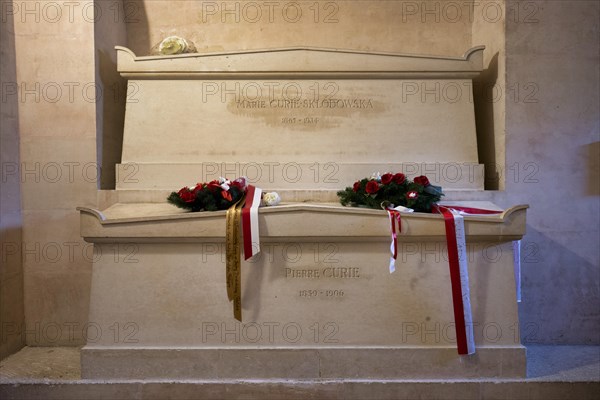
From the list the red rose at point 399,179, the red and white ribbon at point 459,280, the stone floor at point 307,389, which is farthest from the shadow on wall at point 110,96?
the red and white ribbon at point 459,280

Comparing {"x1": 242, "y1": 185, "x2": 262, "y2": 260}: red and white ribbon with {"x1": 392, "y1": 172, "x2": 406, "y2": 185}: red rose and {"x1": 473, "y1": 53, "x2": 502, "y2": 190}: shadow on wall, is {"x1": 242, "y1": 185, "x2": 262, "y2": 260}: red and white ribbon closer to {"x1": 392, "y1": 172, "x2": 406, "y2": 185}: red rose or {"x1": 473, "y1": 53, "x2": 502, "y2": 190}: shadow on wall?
{"x1": 392, "y1": 172, "x2": 406, "y2": 185}: red rose

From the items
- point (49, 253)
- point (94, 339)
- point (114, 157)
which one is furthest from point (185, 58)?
point (94, 339)

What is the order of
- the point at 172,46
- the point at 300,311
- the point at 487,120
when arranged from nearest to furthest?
1. the point at 300,311
2. the point at 172,46
3. the point at 487,120

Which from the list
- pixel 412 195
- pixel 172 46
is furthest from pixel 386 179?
pixel 172 46

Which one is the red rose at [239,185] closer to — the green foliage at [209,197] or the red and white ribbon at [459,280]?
the green foliage at [209,197]

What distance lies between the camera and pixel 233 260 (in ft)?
11.8

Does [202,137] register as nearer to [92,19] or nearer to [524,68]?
[92,19]

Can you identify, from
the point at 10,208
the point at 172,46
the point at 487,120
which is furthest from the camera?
the point at 487,120

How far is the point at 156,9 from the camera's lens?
5547 mm

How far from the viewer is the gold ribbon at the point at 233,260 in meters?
3.57

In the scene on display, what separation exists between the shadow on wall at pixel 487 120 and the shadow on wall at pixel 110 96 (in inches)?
125

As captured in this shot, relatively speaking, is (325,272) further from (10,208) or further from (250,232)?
(10,208)

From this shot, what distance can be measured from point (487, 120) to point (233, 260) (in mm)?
2829

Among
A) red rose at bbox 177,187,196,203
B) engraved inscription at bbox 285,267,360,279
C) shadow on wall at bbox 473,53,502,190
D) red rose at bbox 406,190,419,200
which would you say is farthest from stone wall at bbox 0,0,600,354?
engraved inscription at bbox 285,267,360,279
